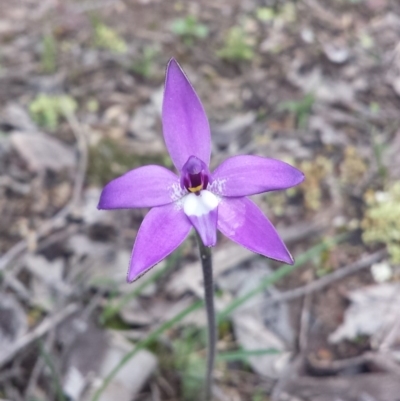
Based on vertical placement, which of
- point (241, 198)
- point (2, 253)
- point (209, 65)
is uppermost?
point (241, 198)

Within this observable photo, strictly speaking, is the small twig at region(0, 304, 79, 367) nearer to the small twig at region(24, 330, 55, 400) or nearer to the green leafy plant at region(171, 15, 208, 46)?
the small twig at region(24, 330, 55, 400)

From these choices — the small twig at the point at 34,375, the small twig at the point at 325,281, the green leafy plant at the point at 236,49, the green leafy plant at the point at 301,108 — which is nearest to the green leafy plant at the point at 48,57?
the green leafy plant at the point at 236,49

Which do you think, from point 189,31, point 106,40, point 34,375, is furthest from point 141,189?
point 189,31

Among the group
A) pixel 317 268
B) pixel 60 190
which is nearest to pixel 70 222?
pixel 60 190

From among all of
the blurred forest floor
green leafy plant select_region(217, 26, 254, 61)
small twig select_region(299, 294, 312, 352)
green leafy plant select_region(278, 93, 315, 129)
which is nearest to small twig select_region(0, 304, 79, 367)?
the blurred forest floor

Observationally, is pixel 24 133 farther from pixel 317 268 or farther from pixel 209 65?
pixel 317 268

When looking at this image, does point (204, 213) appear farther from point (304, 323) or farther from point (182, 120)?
point (304, 323)
